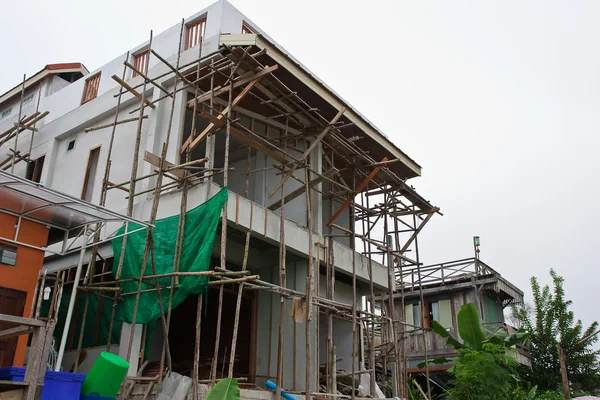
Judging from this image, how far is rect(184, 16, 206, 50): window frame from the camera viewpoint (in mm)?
15297

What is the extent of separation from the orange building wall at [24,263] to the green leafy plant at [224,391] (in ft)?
14.6

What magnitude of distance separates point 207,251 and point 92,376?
2983mm

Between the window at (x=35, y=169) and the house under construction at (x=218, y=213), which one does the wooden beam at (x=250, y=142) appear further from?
the window at (x=35, y=169)

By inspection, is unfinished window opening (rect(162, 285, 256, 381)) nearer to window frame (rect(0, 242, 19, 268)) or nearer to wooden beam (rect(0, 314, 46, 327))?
window frame (rect(0, 242, 19, 268))

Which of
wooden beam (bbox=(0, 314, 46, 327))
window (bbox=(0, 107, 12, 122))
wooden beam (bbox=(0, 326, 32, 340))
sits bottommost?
wooden beam (bbox=(0, 326, 32, 340))

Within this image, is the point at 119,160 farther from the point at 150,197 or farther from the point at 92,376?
the point at 92,376

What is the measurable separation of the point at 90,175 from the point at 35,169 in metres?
3.41

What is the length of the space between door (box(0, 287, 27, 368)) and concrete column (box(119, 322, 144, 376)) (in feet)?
6.60

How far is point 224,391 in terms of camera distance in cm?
948

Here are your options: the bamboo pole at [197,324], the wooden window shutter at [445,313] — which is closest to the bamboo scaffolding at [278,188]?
the bamboo pole at [197,324]

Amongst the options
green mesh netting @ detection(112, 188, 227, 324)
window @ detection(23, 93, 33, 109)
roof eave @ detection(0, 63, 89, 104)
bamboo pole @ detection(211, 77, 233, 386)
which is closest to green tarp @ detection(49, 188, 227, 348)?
green mesh netting @ detection(112, 188, 227, 324)

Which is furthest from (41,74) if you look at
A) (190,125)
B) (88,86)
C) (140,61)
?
(190,125)

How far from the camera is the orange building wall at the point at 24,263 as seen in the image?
11.3m

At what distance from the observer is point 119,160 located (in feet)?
50.1
